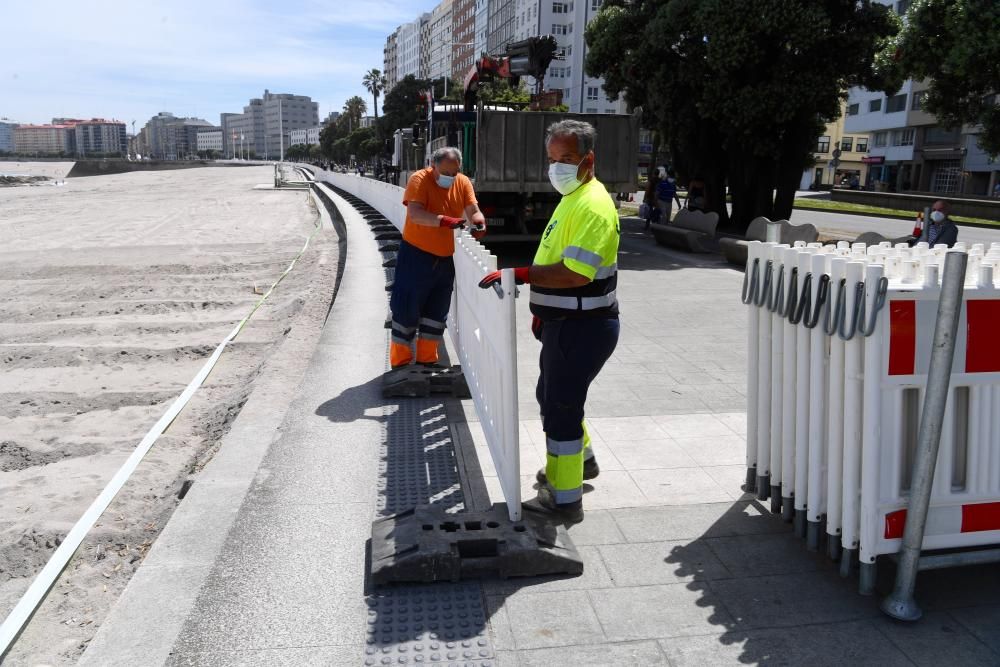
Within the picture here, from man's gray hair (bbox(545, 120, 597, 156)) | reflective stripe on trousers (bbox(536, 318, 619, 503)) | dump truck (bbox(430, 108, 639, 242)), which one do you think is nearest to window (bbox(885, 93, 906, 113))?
dump truck (bbox(430, 108, 639, 242))

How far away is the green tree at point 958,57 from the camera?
1427 cm

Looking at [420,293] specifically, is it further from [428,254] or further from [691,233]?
[691,233]

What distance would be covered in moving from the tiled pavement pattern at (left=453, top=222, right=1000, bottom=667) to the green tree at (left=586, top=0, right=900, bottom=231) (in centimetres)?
1444

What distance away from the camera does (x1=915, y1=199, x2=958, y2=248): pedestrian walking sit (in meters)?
12.4

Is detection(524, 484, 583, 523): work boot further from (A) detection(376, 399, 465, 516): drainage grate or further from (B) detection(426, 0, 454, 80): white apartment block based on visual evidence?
(B) detection(426, 0, 454, 80): white apartment block

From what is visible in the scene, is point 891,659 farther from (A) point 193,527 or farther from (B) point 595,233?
(A) point 193,527

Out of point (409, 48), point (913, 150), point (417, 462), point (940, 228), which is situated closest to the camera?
point (417, 462)

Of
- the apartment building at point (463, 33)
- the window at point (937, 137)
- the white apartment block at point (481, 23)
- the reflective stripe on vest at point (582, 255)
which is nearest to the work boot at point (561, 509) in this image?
the reflective stripe on vest at point (582, 255)

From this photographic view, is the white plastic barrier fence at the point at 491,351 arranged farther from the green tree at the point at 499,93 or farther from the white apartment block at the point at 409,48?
the white apartment block at the point at 409,48

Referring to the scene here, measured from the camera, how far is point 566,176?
3727mm

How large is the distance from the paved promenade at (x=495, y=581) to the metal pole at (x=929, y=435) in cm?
11

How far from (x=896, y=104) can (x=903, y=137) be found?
8.25 feet

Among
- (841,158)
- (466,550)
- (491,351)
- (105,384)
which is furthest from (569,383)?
(841,158)

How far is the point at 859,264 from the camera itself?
9.82ft
